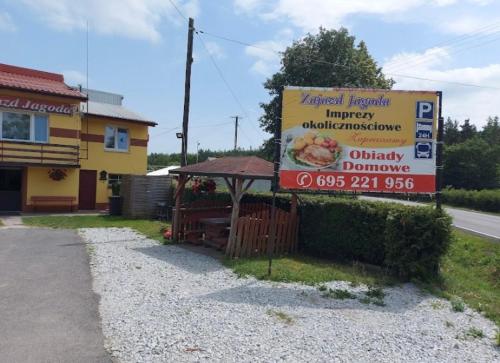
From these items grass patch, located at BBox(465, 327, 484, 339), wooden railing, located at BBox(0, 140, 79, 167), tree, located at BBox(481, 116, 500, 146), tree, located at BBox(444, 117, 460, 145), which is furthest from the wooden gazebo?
tree, located at BBox(481, 116, 500, 146)

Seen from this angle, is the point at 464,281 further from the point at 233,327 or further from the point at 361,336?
the point at 233,327

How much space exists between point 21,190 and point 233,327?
18.8 metres

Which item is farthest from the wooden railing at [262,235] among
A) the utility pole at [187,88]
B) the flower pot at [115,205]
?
the flower pot at [115,205]

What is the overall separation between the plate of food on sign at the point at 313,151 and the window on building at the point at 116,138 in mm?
17496

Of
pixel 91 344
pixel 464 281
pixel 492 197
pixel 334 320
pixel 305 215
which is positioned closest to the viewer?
pixel 91 344

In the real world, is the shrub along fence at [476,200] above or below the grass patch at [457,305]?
above

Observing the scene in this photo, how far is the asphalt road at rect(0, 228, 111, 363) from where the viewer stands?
16.0ft

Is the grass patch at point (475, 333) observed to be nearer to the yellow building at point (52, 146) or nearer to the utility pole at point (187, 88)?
the utility pole at point (187, 88)

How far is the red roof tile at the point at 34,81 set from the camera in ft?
66.4

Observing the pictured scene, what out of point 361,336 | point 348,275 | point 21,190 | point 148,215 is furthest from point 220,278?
point 21,190

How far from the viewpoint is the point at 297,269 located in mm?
9445

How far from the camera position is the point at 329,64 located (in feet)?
121

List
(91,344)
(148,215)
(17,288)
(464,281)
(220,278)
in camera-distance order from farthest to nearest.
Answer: (148,215) → (464,281) → (220,278) → (17,288) → (91,344)

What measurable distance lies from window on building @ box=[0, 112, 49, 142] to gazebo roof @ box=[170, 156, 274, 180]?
1117 centimetres
